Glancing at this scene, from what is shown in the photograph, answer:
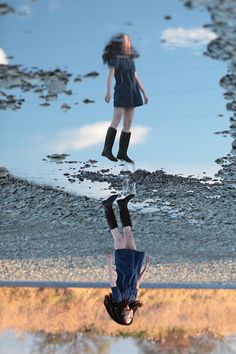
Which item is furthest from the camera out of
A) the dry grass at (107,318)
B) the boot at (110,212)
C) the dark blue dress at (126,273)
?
the dry grass at (107,318)

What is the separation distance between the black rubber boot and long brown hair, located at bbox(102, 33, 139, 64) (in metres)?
0.67

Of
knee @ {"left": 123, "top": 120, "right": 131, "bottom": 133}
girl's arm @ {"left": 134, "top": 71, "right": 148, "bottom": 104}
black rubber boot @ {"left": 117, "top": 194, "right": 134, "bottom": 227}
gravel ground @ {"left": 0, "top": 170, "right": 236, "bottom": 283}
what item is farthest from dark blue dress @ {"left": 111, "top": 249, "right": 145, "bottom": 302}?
girl's arm @ {"left": 134, "top": 71, "right": 148, "bottom": 104}

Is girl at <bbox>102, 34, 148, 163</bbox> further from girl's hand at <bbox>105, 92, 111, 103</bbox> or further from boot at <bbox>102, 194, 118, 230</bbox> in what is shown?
boot at <bbox>102, 194, 118, 230</bbox>

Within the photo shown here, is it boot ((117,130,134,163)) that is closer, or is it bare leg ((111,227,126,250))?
boot ((117,130,134,163))

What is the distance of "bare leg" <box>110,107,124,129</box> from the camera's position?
7.07 feet

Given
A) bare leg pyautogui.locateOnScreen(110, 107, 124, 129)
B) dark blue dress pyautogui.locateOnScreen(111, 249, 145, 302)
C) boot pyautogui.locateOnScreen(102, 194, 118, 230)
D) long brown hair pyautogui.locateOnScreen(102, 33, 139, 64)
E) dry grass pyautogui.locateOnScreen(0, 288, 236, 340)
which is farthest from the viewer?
dry grass pyautogui.locateOnScreen(0, 288, 236, 340)

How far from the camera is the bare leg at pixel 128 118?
2164 millimetres

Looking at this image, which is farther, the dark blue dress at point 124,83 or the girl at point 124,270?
the girl at point 124,270

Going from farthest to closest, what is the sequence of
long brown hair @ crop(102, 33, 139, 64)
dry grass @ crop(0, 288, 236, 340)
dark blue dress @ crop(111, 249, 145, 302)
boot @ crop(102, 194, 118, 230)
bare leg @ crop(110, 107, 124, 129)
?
dry grass @ crop(0, 288, 236, 340)
boot @ crop(102, 194, 118, 230)
dark blue dress @ crop(111, 249, 145, 302)
bare leg @ crop(110, 107, 124, 129)
long brown hair @ crop(102, 33, 139, 64)

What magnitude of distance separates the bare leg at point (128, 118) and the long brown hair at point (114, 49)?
171 mm

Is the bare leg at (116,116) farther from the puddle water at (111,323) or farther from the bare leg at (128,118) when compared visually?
the puddle water at (111,323)

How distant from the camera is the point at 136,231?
112 inches

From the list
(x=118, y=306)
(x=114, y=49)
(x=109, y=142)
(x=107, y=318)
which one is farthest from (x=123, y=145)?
(x=107, y=318)

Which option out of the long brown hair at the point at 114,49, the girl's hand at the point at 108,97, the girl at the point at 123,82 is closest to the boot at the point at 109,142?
the girl at the point at 123,82
